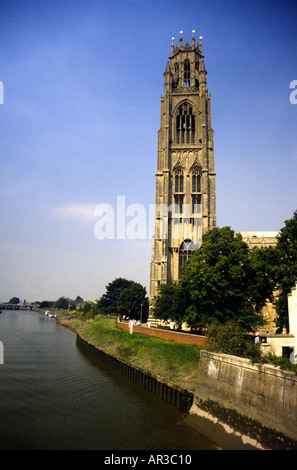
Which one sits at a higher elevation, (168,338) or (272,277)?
(272,277)

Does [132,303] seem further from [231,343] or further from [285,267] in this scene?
[231,343]

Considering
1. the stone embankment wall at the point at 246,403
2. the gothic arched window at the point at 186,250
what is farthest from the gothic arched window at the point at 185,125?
the stone embankment wall at the point at 246,403

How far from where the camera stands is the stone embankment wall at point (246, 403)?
500 inches

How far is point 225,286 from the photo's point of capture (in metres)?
30.4

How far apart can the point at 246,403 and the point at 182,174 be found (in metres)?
47.5

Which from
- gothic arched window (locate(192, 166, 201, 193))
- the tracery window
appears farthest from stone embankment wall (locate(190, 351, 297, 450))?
the tracery window

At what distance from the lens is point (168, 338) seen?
105 ft

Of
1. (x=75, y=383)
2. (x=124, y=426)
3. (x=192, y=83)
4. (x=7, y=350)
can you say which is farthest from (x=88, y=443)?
(x=192, y=83)

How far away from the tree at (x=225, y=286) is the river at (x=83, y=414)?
391 inches

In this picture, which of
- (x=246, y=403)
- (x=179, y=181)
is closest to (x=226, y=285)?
(x=246, y=403)

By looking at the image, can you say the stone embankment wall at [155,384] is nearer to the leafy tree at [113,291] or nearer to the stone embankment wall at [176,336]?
the stone embankment wall at [176,336]

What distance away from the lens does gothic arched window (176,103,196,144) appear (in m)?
60.8
